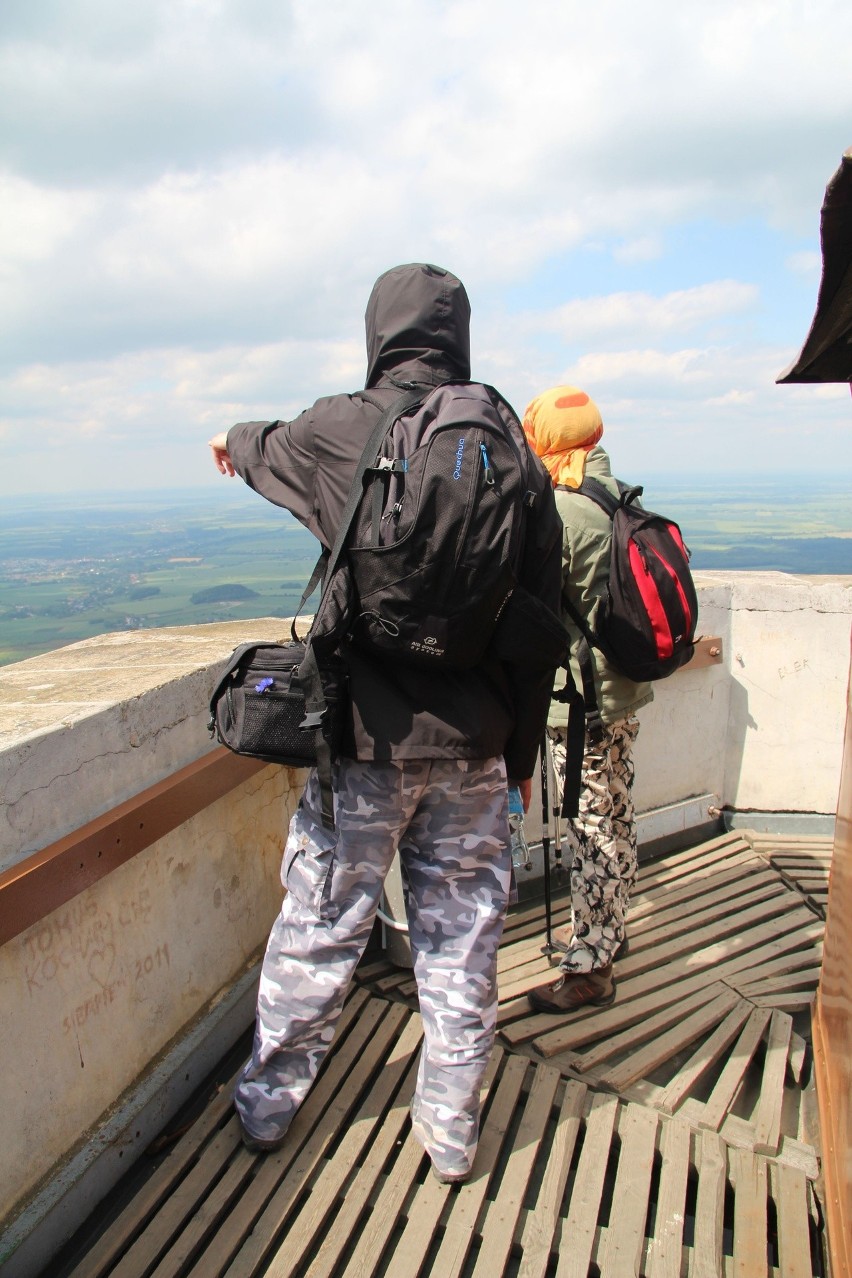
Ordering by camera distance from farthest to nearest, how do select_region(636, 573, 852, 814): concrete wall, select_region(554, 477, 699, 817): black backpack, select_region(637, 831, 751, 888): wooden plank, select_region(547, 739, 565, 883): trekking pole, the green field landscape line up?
the green field landscape < select_region(636, 573, 852, 814): concrete wall < select_region(637, 831, 751, 888): wooden plank < select_region(547, 739, 565, 883): trekking pole < select_region(554, 477, 699, 817): black backpack

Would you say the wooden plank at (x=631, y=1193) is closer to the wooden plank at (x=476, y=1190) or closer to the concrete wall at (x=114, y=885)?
the wooden plank at (x=476, y=1190)

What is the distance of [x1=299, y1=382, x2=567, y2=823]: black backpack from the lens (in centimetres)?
155

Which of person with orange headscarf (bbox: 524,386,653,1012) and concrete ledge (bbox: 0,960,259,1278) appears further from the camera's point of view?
person with orange headscarf (bbox: 524,386,653,1012)

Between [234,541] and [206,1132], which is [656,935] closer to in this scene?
[206,1132]

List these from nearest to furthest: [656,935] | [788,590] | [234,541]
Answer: [656,935] < [788,590] < [234,541]

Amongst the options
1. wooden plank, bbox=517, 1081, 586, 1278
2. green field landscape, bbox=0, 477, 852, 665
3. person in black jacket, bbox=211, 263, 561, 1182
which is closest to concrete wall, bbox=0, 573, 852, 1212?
person in black jacket, bbox=211, 263, 561, 1182

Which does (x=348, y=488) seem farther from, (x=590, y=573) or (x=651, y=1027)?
(x=651, y=1027)

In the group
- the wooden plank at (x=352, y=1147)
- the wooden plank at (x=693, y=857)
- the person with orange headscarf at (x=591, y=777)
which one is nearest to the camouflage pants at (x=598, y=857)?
the person with orange headscarf at (x=591, y=777)

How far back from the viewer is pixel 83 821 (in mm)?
1868

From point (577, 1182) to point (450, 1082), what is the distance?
15.6 inches

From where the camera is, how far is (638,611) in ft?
7.58

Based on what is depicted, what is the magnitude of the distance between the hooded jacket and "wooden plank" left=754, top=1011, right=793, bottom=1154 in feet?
3.79

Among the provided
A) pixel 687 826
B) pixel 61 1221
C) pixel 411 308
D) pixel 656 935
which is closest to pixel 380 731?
pixel 411 308

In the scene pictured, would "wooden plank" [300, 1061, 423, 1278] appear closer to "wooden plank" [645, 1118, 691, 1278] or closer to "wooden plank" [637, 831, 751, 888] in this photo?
"wooden plank" [645, 1118, 691, 1278]
